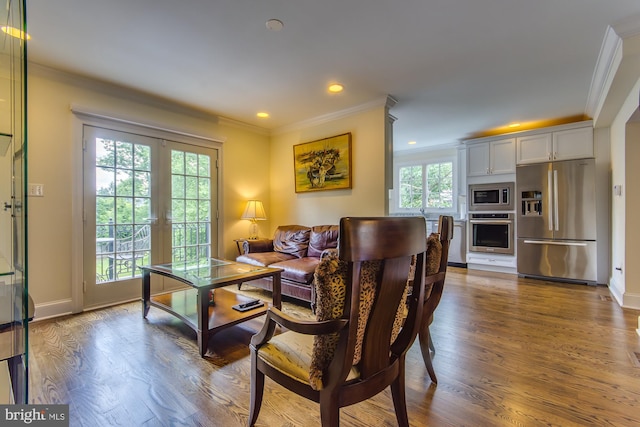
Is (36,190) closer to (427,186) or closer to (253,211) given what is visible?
(253,211)

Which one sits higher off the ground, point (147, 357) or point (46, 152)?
point (46, 152)

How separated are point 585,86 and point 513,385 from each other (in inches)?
133

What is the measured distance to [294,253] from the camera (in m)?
3.96

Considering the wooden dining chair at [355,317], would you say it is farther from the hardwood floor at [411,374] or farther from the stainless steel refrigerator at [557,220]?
the stainless steel refrigerator at [557,220]

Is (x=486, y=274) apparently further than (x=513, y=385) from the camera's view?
Yes

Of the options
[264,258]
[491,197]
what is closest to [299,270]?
[264,258]

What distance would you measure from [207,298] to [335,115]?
9.90ft

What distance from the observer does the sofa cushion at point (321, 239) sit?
12.3ft

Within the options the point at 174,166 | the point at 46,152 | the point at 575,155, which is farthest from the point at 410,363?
the point at 575,155

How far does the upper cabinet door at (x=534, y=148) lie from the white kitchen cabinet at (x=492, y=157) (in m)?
0.10

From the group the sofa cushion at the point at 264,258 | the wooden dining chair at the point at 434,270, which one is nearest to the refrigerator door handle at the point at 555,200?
the wooden dining chair at the point at 434,270

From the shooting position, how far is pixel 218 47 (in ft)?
7.85

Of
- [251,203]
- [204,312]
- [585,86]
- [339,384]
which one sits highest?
[585,86]

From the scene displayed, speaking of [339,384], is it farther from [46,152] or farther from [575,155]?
[575,155]
